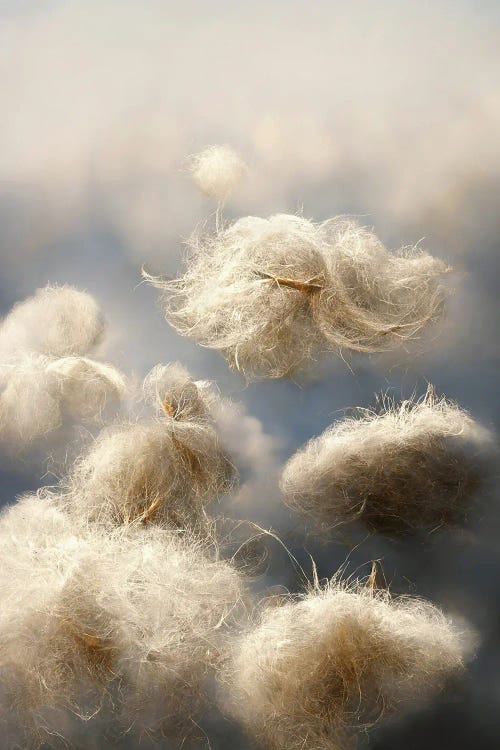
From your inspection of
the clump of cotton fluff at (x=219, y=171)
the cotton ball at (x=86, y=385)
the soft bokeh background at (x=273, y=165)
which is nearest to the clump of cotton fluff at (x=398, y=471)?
the soft bokeh background at (x=273, y=165)

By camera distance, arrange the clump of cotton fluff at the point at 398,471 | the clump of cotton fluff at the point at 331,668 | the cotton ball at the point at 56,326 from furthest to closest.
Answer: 1. the cotton ball at the point at 56,326
2. the clump of cotton fluff at the point at 398,471
3. the clump of cotton fluff at the point at 331,668

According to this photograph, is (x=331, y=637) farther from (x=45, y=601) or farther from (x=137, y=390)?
(x=137, y=390)

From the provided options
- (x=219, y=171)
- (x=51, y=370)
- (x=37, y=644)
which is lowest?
(x=37, y=644)

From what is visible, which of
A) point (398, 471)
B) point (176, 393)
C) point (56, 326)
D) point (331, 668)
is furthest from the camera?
point (56, 326)

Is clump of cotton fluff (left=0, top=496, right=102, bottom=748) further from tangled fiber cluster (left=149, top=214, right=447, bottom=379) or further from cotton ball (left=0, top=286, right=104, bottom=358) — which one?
tangled fiber cluster (left=149, top=214, right=447, bottom=379)

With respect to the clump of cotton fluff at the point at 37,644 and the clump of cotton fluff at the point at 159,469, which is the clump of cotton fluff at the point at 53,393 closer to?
the clump of cotton fluff at the point at 159,469

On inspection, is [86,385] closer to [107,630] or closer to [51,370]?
[51,370]

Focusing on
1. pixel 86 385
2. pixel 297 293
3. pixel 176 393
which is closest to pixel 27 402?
pixel 86 385
